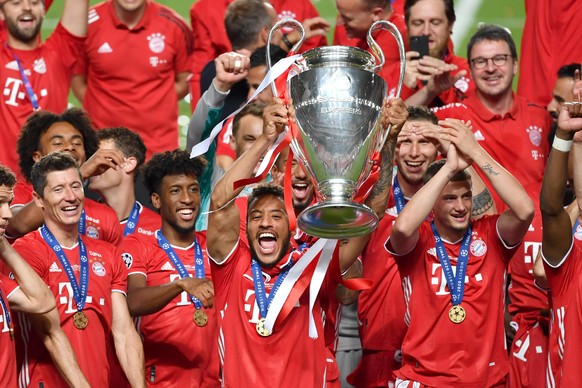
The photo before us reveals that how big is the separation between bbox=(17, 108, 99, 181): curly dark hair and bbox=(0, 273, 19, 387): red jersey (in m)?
1.46

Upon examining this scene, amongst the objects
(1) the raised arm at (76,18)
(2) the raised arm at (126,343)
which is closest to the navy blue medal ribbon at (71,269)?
(2) the raised arm at (126,343)

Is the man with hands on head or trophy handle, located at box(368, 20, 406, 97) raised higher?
trophy handle, located at box(368, 20, 406, 97)

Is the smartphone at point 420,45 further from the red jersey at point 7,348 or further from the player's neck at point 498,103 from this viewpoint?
the red jersey at point 7,348

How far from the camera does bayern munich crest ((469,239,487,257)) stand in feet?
23.1

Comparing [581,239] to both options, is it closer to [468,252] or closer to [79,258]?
[468,252]

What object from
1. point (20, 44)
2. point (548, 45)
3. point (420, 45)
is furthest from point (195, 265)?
point (548, 45)

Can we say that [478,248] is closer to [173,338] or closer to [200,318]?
[200,318]

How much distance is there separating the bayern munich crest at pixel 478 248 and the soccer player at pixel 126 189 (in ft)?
6.39

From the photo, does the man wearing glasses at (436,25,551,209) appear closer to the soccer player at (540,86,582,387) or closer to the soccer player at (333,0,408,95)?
the soccer player at (333,0,408,95)

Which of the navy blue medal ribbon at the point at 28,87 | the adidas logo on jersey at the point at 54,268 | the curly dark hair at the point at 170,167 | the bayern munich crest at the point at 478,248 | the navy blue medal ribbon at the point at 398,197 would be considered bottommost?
the adidas logo on jersey at the point at 54,268

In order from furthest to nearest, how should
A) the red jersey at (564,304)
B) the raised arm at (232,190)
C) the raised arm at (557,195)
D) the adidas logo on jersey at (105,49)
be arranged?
1. the adidas logo on jersey at (105,49)
2. the red jersey at (564,304)
3. the raised arm at (557,195)
4. the raised arm at (232,190)

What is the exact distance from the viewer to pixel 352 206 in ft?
18.0

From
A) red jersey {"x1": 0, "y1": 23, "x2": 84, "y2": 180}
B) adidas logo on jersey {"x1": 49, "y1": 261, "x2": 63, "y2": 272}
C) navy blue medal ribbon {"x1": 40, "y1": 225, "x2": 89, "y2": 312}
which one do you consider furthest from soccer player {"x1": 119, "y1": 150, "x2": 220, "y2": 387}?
red jersey {"x1": 0, "y1": 23, "x2": 84, "y2": 180}

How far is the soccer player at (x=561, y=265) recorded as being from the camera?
250 inches
